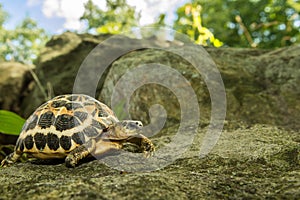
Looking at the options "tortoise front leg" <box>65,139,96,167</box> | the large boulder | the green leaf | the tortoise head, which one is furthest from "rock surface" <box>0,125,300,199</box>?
the large boulder

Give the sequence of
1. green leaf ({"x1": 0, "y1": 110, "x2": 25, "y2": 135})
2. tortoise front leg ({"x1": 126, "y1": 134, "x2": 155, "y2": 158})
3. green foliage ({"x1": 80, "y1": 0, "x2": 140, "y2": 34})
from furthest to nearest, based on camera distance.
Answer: green foliage ({"x1": 80, "y1": 0, "x2": 140, "y2": 34})
green leaf ({"x1": 0, "y1": 110, "x2": 25, "y2": 135})
tortoise front leg ({"x1": 126, "y1": 134, "x2": 155, "y2": 158})

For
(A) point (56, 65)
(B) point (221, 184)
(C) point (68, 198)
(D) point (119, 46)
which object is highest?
(D) point (119, 46)

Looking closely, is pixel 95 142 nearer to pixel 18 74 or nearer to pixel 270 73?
pixel 270 73

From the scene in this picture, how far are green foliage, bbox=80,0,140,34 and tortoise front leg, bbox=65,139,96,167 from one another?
4.87m

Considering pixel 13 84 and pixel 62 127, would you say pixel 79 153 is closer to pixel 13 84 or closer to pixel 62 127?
pixel 62 127

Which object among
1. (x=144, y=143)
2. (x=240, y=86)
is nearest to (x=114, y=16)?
(x=240, y=86)

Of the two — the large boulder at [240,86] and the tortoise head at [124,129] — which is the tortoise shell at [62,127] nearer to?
the tortoise head at [124,129]

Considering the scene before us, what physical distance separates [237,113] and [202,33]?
1.98m

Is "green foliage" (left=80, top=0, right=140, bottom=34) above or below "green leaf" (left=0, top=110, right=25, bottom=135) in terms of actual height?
above

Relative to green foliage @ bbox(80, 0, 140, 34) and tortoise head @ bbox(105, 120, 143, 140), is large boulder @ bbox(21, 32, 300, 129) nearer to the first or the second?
tortoise head @ bbox(105, 120, 143, 140)

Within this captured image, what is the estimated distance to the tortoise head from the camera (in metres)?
2.13

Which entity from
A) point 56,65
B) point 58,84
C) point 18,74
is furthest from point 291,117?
point 18,74

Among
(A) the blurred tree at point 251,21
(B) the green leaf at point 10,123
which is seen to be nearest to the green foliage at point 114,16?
(A) the blurred tree at point 251,21

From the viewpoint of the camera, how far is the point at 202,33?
5.03 metres
